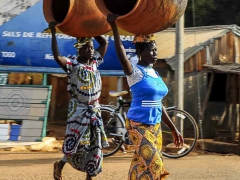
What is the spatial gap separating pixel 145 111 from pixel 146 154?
0.35 m

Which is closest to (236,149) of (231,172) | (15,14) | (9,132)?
(231,172)

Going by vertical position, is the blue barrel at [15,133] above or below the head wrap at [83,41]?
below

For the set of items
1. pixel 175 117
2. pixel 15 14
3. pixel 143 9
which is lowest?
pixel 175 117

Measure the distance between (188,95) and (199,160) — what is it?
323 cm

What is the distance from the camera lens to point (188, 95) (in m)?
10.6

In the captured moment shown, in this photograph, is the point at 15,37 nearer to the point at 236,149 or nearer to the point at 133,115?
the point at 236,149

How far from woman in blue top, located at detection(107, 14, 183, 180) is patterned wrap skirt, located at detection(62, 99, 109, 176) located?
1030mm

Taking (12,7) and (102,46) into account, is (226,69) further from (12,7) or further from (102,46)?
(102,46)

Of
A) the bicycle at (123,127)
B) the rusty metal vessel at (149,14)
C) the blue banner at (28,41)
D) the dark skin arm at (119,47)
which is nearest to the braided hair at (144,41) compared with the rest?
the rusty metal vessel at (149,14)

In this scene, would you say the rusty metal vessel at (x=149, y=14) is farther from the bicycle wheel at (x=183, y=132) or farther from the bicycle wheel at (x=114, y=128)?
the bicycle wheel at (x=183, y=132)

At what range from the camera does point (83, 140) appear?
5.24 metres

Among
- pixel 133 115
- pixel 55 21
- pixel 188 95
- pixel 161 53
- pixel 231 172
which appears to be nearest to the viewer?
pixel 133 115

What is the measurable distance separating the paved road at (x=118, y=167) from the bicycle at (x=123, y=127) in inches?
6.5

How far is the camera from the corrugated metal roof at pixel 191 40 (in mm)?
10836
